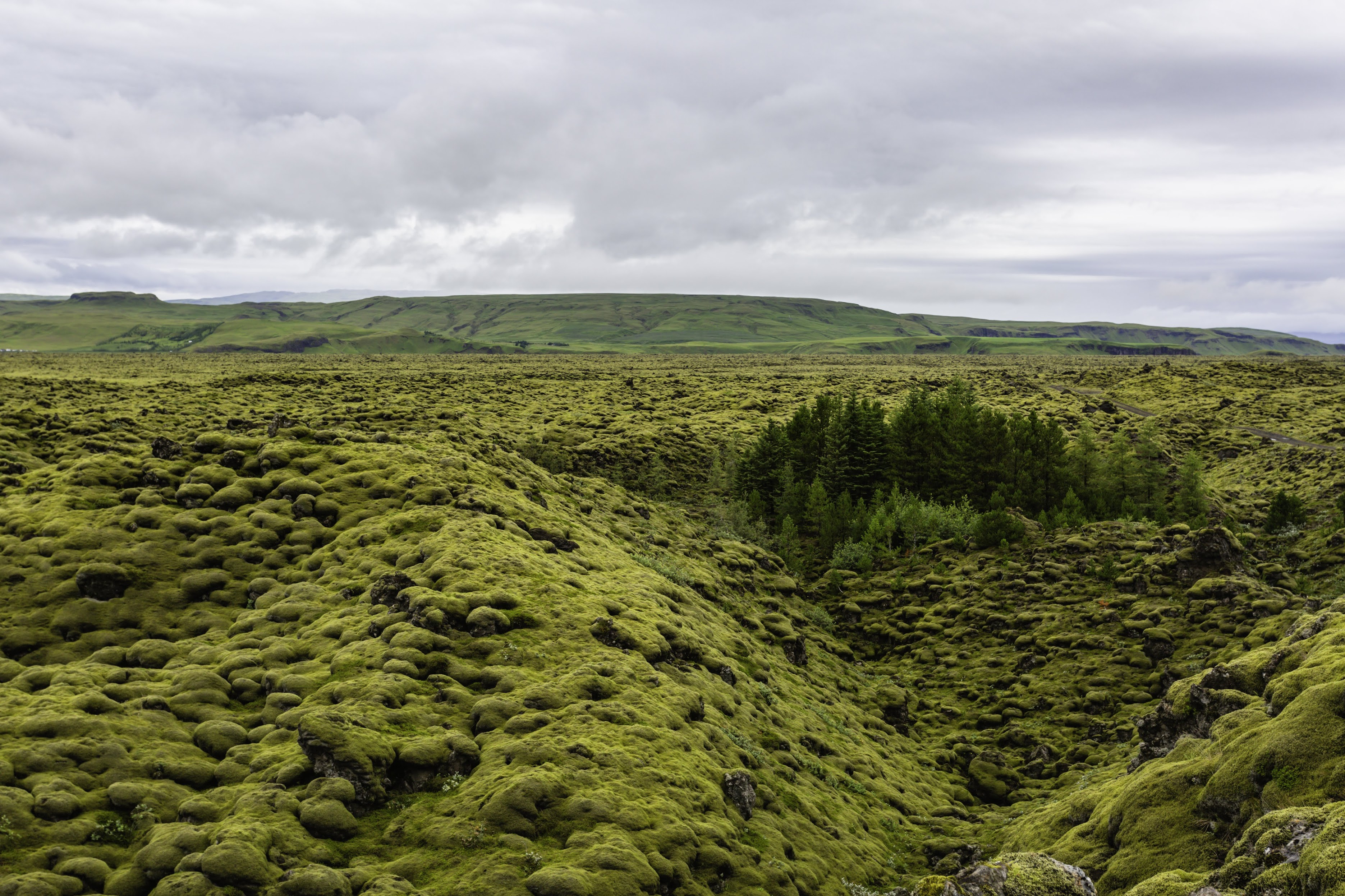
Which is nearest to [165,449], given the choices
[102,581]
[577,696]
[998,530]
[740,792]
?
[102,581]

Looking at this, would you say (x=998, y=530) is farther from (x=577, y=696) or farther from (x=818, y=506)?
(x=577, y=696)

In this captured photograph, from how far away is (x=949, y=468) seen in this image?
6531 centimetres

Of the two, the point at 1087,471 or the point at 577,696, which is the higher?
the point at 1087,471

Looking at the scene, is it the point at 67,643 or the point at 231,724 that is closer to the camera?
the point at 231,724

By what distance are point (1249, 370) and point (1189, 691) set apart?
6293 inches

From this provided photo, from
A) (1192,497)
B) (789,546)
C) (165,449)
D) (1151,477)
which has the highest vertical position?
(165,449)

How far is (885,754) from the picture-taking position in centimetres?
2767

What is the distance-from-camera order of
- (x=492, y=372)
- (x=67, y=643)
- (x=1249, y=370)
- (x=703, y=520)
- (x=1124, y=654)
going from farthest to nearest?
1. (x=492, y=372)
2. (x=1249, y=370)
3. (x=703, y=520)
4. (x=1124, y=654)
5. (x=67, y=643)

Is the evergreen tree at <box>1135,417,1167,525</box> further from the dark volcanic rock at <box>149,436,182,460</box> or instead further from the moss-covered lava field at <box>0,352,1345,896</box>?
the dark volcanic rock at <box>149,436,182,460</box>

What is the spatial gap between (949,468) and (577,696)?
55245 millimetres

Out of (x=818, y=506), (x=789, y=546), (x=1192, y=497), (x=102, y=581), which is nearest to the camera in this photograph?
(x=102, y=581)

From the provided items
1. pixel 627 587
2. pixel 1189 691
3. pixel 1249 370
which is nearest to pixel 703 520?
pixel 627 587

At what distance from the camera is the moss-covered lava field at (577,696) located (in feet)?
41.5

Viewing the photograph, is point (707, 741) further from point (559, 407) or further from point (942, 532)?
point (559, 407)
